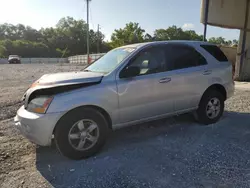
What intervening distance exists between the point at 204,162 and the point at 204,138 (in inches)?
39.7

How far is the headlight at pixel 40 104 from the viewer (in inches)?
140

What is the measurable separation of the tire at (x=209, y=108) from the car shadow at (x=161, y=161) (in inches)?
9.3

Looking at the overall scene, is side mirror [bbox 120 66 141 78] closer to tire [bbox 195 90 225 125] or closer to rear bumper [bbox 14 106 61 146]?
rear bumper [bbox 14 106 61 146]

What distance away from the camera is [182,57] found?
5.00 metres

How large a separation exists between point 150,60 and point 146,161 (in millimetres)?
1826

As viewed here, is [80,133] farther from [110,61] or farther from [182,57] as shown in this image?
[182,57]

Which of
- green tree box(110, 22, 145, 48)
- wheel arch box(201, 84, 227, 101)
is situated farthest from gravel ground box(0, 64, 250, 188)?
green tree box(110, 22, 145, 48)

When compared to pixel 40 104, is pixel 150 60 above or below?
above

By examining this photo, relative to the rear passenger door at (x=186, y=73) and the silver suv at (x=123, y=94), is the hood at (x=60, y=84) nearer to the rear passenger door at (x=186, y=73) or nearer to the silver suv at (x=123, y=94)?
the silver suv at (x=123, y=94)

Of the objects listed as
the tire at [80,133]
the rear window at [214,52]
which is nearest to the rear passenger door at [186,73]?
the rear window at [214,52]

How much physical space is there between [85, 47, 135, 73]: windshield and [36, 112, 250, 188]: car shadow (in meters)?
1.31

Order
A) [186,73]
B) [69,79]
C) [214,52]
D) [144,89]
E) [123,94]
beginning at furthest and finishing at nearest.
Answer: [214,52], [186,73], [144,89], [123,94], [69,79]

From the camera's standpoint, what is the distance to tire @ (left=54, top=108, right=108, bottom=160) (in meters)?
3.65

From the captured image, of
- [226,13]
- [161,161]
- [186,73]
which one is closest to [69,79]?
[161,161]
